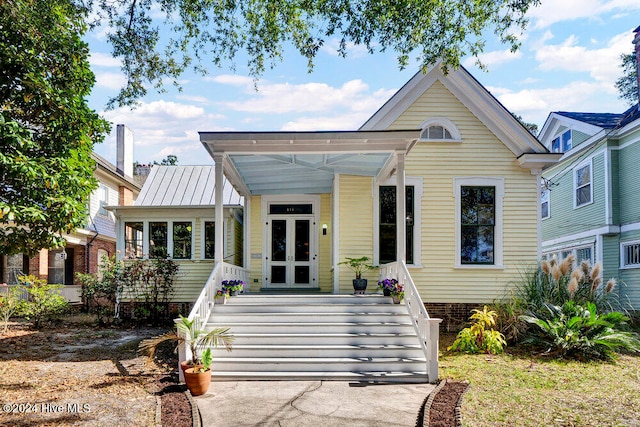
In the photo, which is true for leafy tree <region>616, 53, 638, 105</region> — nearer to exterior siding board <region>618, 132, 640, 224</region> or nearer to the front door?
exterior siding board <region>618, 132, 640, 224</region>

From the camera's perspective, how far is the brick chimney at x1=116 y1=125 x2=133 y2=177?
23.4 metres

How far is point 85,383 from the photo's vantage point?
6.96 meters

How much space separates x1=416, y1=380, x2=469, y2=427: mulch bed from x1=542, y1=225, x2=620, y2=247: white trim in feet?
36.9

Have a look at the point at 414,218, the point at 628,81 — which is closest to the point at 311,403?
the point at 414,218

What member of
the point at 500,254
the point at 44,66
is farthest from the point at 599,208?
the point at 44,66

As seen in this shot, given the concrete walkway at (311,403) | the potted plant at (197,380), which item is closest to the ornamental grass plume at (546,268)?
the concrete walkway at (311,403)

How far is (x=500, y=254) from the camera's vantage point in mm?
11695

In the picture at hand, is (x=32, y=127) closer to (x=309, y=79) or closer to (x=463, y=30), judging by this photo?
(x=309, y=79)

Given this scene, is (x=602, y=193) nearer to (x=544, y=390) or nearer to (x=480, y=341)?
(x=480, y=341)

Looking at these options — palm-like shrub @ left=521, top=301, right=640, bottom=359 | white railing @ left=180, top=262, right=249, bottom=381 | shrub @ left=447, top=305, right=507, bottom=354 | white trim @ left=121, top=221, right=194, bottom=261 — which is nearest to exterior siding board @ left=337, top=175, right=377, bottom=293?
white railing @ left=180, top=262, right=249, bottom=381

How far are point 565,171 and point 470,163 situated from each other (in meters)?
8.65

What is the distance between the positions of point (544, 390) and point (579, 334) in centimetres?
266

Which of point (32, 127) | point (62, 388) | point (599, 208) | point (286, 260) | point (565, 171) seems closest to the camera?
point (62, 388)

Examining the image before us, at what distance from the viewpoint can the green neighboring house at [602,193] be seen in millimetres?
15180
